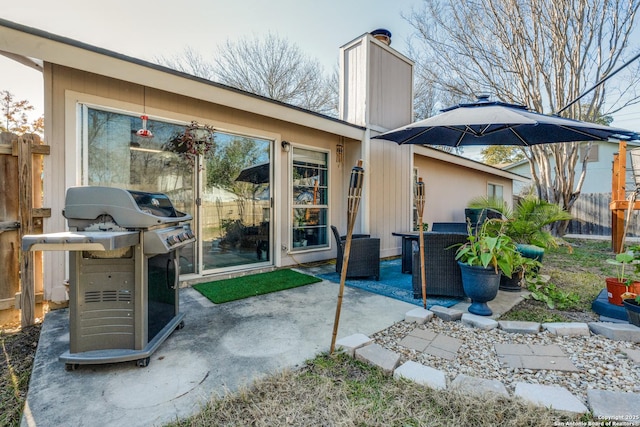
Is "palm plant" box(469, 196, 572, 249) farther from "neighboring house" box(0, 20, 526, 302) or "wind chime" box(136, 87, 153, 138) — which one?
"wind chime" box(136, 87, 153, 138)

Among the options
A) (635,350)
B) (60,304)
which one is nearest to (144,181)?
(60,304)

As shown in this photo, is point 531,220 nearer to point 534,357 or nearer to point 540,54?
point 534,357

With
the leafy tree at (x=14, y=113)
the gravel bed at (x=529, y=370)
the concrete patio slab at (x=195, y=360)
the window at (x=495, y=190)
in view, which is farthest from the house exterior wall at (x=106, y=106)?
the window at (x=495, y=190)

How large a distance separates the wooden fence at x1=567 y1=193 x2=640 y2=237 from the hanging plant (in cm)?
1294

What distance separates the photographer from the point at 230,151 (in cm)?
434

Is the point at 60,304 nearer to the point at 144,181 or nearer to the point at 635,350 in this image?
the point at 144,181

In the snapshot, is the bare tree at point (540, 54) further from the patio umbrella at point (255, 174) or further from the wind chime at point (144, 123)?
the wind chime at point (144, 123)

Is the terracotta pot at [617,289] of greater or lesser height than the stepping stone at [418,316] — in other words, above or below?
above

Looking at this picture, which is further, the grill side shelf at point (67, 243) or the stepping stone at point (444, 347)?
the stepping stone at point (444, 347)

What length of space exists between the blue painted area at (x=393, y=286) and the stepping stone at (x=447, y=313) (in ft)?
0.77

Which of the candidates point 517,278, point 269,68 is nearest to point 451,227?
point 517,278

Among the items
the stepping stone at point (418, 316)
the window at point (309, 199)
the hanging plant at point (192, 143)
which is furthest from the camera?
the window at point (309, 199)

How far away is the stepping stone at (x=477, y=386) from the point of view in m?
1.77

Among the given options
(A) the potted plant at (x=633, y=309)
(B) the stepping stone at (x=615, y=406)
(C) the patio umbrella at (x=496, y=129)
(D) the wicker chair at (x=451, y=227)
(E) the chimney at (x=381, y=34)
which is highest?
(E) the chimney at (x=381, y=34)
